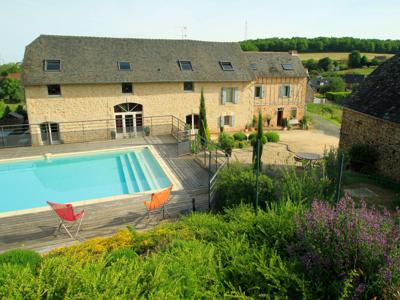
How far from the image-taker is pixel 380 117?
12.4 metres

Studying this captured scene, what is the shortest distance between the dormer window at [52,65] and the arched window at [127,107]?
4.37m

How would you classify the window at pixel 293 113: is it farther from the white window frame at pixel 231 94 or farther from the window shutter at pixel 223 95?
the window shutter at pixel 223 95

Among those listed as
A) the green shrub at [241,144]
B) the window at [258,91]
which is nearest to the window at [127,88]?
the green shrub at [241,144]

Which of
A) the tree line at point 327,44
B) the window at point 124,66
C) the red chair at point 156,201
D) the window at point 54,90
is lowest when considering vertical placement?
the red chair at point 156,201

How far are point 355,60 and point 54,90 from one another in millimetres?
73467

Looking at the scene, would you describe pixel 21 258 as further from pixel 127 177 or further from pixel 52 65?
pixel 52 65

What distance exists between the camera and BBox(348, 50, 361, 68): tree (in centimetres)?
7281

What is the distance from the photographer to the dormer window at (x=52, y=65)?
1948 cm

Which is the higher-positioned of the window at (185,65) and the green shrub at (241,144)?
the window at (185,65)

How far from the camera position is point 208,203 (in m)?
10.0

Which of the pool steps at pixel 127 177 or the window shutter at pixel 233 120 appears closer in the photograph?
the pool steps at pixel 127 177

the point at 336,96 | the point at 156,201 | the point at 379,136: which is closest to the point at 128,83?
the point at 156,201

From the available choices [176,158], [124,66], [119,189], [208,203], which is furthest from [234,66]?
[208,203]

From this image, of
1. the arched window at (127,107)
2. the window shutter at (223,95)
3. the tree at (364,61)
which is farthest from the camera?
the tree at (364,61)
